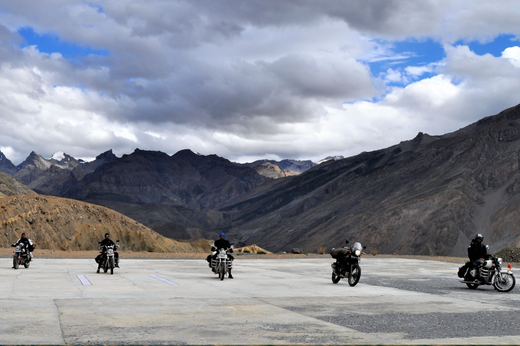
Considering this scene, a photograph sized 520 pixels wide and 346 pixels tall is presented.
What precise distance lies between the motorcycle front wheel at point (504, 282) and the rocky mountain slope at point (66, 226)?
168ft

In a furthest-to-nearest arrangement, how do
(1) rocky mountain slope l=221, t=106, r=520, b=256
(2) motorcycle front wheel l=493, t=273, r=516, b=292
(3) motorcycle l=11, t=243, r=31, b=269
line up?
(1) rocky mountain slope l=221, t=106, r=520, b=256 → (3) motorcycle l=11, t=243, r=31, b=269 → (2) motorcycle front wheel l=493, t=273, r=516, b=292

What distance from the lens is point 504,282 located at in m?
18.0

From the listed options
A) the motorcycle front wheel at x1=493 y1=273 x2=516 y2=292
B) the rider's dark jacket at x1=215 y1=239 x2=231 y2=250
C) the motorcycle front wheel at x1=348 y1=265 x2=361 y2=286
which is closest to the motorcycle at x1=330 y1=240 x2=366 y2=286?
the motorcycle front wheel at x1=348 y1=265 x2=361 y2=286

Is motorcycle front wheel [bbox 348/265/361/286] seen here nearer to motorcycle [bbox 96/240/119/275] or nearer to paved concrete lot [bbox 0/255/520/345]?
paved concrete lot [bbox 0/255/520/345]

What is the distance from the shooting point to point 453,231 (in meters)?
96.6

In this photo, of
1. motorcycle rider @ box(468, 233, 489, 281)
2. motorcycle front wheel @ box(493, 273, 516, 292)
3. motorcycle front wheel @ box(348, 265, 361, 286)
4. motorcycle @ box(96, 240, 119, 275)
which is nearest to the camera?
motorcycle front wheel @ box(493, 273, 516, 292)

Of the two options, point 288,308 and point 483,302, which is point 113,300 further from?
Answer: point 483,302

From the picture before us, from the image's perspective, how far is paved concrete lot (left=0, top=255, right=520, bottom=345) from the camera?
9.10 metres

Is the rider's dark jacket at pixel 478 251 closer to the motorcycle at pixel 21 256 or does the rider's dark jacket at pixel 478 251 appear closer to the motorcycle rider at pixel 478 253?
the motorcycle rider at pixel 478 253

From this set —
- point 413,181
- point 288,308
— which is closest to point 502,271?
point 288,308

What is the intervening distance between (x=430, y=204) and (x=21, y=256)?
89.6 meters

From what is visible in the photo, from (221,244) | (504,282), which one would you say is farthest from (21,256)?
→ (504,282)

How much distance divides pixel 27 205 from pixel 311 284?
199 feet

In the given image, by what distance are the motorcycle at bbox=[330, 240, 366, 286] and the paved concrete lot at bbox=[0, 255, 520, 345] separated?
0.52 m
